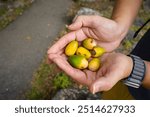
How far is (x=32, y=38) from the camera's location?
612 cm

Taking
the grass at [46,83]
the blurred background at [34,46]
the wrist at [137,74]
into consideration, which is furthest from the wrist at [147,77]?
the grass at [46,83]

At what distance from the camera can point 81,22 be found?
2936 millimetres

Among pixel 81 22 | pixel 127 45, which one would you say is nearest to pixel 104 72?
pixel 81 22

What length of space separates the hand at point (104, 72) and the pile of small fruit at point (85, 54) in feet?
0.17

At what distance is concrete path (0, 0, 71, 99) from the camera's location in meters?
→ 4.98

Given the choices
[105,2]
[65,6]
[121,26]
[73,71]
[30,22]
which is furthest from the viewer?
[105,2]

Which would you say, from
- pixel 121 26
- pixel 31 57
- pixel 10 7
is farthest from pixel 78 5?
pixel 121 26

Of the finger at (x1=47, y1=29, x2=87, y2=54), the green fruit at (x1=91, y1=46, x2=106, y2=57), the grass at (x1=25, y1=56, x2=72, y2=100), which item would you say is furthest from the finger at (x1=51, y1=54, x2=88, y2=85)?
the grass at (x1=25, y1=56, x2=72, y2=100)

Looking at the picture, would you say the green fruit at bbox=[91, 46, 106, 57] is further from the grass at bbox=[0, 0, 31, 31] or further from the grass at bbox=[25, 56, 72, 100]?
the grass at bbox=[0, 0, 31, 31]

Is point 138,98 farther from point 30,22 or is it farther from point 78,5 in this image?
point 78,5

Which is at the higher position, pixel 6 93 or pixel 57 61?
pixel 57 61

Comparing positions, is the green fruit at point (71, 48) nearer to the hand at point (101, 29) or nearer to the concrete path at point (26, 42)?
the hand at point (101, 29)

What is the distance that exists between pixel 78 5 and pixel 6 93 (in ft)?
13.4

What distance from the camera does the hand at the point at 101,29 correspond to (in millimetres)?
2910
